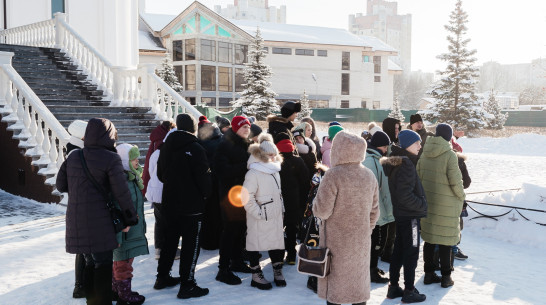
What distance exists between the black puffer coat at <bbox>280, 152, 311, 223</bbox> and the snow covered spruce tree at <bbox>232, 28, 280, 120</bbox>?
89.3ft

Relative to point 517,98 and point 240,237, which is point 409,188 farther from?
point 517,98

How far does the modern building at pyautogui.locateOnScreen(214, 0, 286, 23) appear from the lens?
163 meters

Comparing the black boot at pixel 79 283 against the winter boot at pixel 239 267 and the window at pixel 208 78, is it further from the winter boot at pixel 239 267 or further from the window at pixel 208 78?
the window at pixel 208 78

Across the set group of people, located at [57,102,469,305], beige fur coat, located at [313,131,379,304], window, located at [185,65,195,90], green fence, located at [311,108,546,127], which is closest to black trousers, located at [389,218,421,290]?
group of people, located at [57,102,469,305]

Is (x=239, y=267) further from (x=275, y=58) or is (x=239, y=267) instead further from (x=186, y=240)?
(x=275, y=58)

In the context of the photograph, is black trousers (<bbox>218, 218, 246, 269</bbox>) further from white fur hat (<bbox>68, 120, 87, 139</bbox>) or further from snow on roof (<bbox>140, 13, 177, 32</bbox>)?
snow on roof (<bbox>140, 13, 177, 32</bbox>)

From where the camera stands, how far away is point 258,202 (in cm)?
531

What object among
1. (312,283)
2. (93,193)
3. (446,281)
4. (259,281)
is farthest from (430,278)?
(93,193)

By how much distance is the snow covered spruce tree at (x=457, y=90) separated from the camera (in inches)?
1305

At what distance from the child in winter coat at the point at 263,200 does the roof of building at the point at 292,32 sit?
4196 centimetres

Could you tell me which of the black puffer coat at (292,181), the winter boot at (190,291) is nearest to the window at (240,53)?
the black puffer coat at (292,181)

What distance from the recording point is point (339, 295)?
3.98 m

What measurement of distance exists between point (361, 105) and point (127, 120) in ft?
137

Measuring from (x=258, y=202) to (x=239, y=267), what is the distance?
50.4 inches
